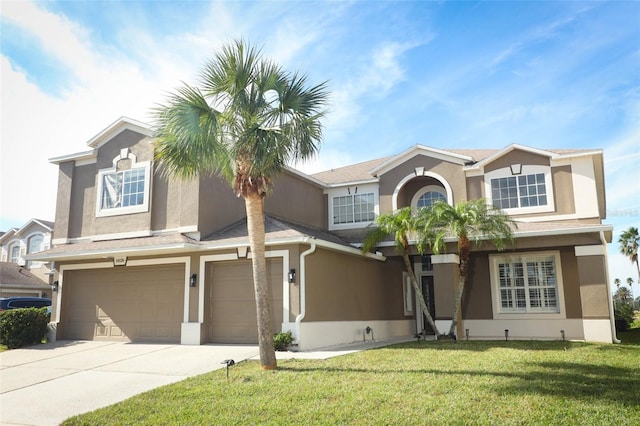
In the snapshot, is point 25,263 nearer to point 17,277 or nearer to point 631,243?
point 17,277

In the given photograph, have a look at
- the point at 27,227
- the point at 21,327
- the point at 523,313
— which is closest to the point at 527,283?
the point at 523,313

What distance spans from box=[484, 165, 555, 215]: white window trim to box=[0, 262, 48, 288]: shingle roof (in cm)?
2426

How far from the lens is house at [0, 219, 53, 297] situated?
1047 inches

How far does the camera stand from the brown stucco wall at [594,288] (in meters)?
14.2

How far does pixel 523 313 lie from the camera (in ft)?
55.2

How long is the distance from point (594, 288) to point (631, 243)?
43.1m

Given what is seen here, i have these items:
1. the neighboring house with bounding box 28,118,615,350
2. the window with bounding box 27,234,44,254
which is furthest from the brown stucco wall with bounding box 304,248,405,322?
the window with bounding box 27,234,44,254

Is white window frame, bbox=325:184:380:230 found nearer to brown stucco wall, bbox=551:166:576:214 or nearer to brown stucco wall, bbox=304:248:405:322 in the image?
brown stucco wall, bbox=304:248:405:322

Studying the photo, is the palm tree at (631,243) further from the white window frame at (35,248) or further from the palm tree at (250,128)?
the white window frame at (35,248)

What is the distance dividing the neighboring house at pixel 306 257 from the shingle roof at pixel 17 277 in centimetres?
1161

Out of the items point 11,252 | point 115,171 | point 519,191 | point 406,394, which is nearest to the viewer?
point 406,394

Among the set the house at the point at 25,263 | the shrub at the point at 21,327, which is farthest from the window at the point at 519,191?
the house at the point at 25,263

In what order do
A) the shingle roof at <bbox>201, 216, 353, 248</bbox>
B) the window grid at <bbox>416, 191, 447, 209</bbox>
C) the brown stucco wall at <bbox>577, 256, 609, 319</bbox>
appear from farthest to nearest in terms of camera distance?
the window grid at <bbox>416, 191, 447, 209</bbox>
the brown stucco wall at <bbox>577, 256, 609, 319</bbox>
the shingle roof at <bbox>201, 216, 353, 248</bbox>

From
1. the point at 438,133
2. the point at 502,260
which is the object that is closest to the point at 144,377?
the point at 502,260
